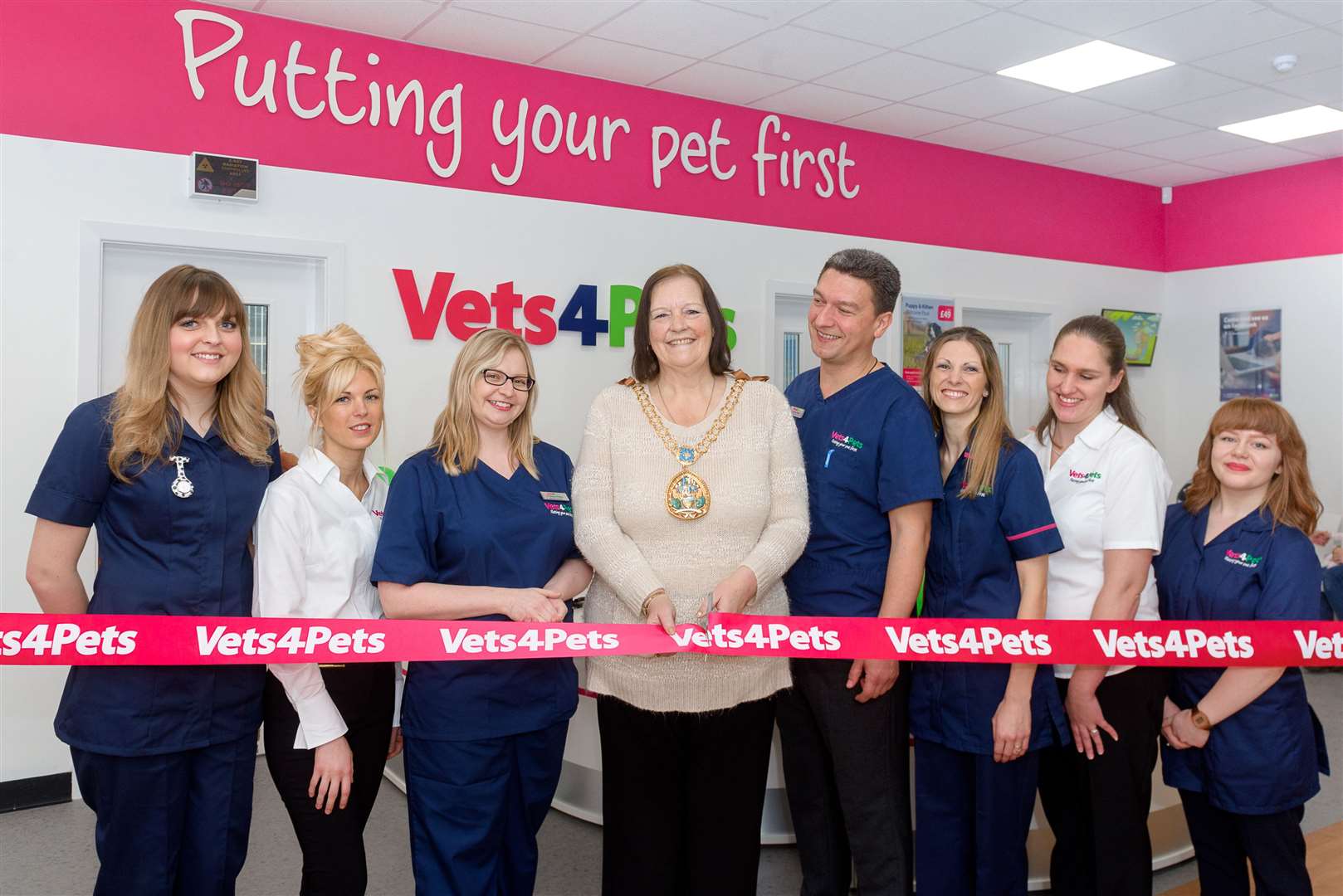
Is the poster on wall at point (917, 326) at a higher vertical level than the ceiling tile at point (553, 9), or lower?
lower

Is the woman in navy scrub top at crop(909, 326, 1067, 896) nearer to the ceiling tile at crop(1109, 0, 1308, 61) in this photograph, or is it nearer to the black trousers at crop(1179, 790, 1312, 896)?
the black trousers at crop(1179, 790, 1312, 896)

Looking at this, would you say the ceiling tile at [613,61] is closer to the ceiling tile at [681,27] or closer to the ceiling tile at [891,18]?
the ceiling tile at [681,27]

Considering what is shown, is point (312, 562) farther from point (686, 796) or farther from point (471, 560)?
point (686, 796)

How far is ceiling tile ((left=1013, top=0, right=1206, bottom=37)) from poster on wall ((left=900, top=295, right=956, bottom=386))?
84.5 inches

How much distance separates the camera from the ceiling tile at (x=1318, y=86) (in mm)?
5368

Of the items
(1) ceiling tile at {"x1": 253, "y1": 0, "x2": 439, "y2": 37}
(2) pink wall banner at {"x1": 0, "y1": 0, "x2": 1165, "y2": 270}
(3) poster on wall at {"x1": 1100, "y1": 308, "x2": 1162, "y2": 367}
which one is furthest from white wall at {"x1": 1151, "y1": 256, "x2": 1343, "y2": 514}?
(1) ceiling tile at {"x1": 253, "y1": 0, "x2": 439, "y2": 37}

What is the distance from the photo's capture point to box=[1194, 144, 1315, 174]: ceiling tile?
22.4ft

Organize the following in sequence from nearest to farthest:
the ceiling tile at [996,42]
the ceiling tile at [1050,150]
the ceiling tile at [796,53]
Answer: the ceiling tile at [996,42] < the ceiling tile at [796,53] < the ceiling tile at [1050,150]

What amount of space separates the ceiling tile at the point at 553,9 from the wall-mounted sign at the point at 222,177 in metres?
1.15

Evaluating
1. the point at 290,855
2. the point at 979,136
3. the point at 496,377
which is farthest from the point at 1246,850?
the point at 979,136

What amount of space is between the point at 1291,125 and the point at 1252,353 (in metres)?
1.80

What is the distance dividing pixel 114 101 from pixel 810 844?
12.7 ft

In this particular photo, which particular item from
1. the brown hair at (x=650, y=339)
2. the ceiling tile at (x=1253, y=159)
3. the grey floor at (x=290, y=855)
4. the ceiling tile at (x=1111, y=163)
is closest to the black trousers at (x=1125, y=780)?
the grey floor at (x=290, y=855)

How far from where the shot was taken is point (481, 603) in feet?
6.83
